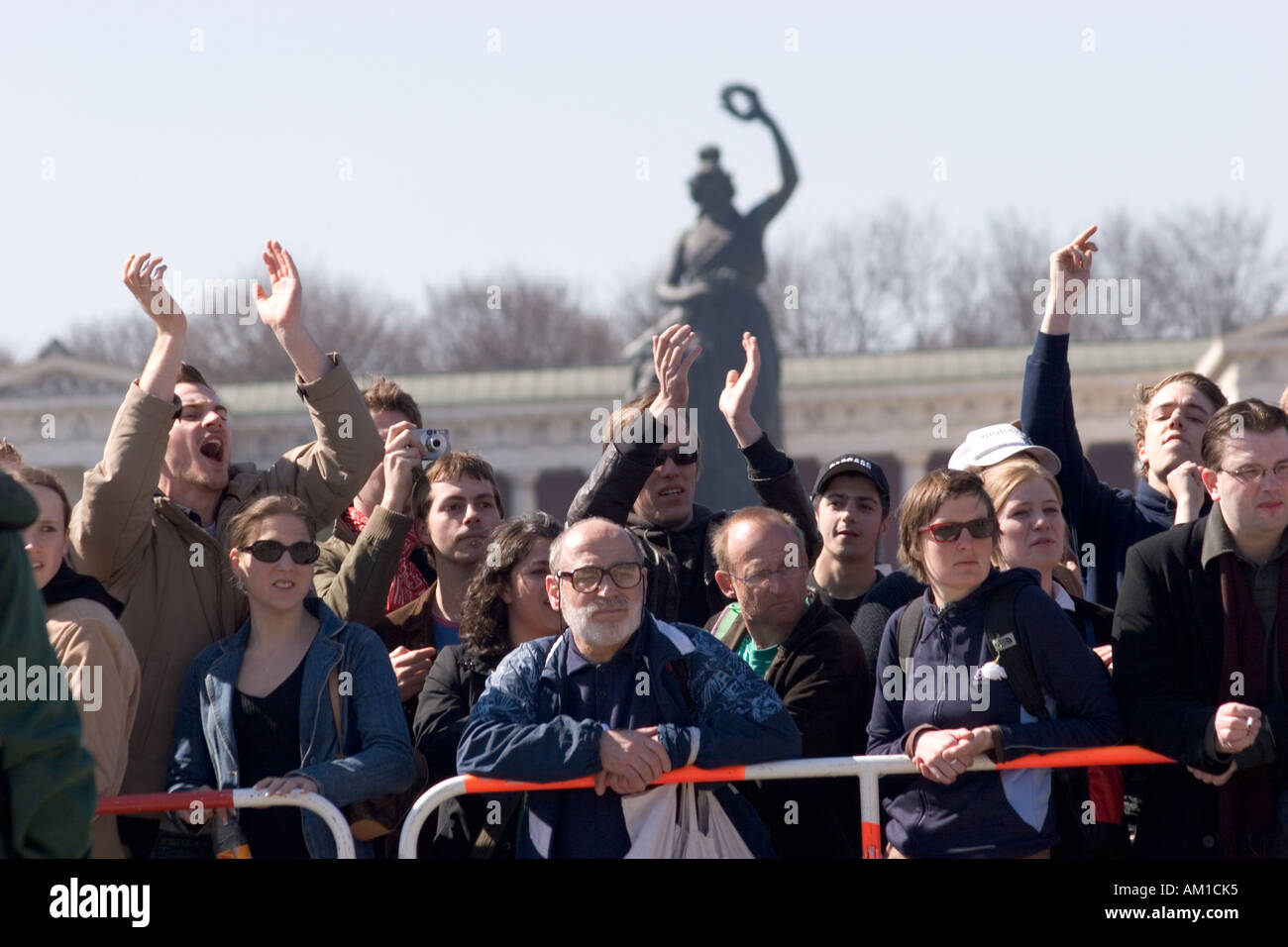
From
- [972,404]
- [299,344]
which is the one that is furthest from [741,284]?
[299,344]

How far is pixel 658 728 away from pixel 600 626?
34 cm

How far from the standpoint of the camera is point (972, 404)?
163 feet

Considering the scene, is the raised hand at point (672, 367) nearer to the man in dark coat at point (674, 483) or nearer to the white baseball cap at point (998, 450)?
the man in dark coat at point (674, 483)

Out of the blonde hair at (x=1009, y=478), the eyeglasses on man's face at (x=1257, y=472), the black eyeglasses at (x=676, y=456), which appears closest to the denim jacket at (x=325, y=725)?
the black eyeglasses at (x=676, y=456)

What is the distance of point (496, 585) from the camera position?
6.02 meters

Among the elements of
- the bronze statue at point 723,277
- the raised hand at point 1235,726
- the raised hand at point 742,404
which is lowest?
the raised hand at point 1235,726

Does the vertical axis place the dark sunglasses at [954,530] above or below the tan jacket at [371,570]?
above

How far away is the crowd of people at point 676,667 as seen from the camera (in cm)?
514

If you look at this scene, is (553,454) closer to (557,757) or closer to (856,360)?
(856,360)

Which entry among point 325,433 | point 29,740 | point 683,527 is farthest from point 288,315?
point 29,740

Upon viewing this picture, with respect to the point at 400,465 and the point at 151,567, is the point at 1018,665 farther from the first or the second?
the point at 151,567

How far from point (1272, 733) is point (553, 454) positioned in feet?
156

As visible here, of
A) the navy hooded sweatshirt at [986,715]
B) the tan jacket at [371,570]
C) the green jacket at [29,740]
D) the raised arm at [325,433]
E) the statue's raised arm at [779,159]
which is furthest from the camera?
the statue's raised arm at [779,159]

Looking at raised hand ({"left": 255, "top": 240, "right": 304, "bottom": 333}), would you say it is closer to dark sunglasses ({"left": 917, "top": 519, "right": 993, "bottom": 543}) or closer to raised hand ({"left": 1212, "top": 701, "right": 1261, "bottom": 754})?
dark sunglasses ({"left": 917, "top": 519, "right": 993, "bottom": 543})
